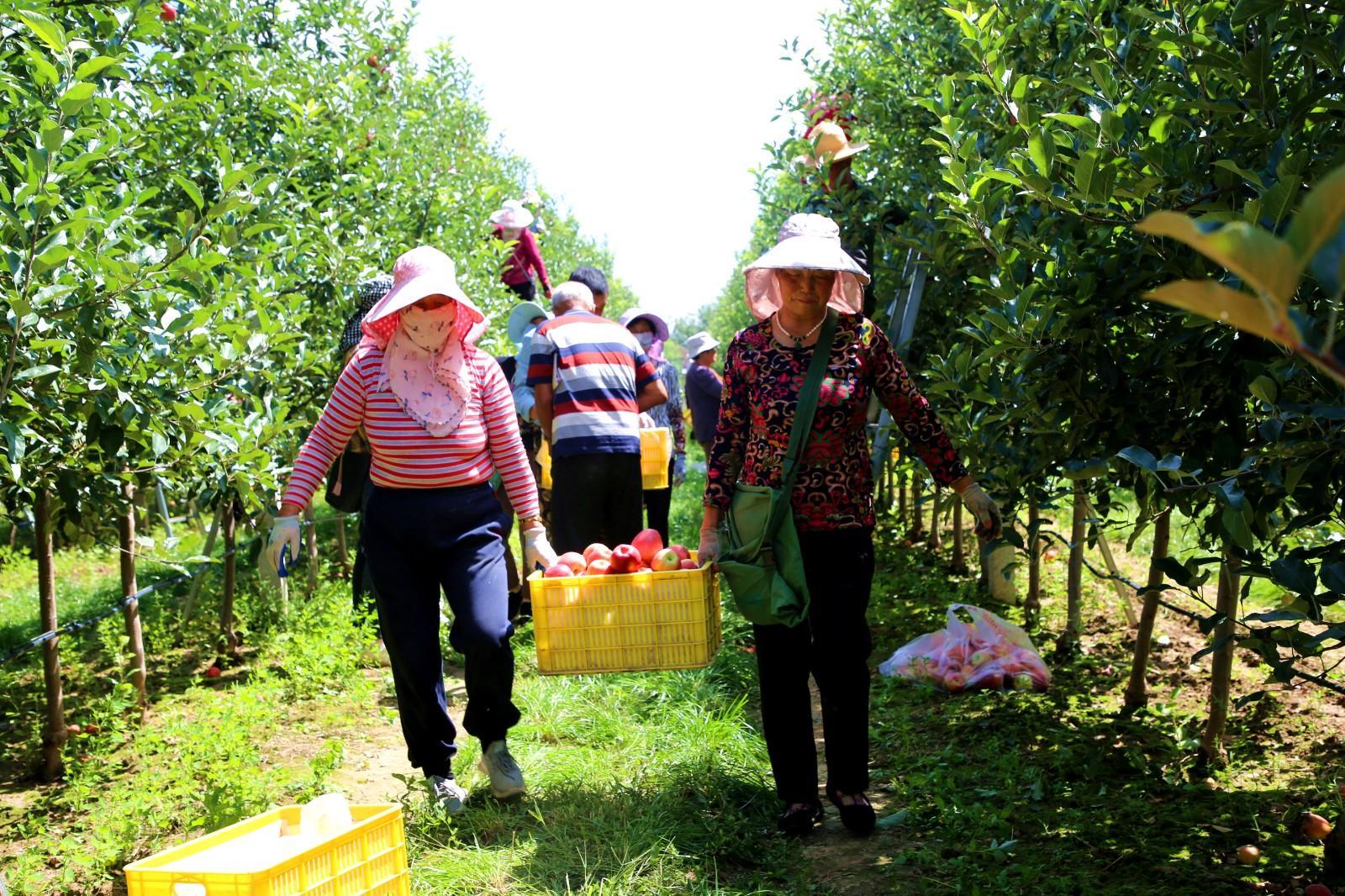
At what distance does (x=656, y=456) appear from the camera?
7363 mm

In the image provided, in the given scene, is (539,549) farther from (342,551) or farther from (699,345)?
(699,345)

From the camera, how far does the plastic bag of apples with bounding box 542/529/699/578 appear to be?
13.3 feet

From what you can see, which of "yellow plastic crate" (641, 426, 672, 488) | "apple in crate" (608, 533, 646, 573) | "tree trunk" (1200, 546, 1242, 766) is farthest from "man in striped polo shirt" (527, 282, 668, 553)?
"tree trunk" (1200, 546, 1242, 766)

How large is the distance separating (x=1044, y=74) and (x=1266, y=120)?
2161mm

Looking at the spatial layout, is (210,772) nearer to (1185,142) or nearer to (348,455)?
(348,455)

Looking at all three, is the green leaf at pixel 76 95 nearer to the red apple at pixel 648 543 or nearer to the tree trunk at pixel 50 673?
the red apple at pixel 648 543

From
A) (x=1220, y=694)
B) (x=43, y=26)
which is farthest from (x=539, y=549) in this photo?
(x=1220, y=694)

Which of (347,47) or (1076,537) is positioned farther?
(347,47)

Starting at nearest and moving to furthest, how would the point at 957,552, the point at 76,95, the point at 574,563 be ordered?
1. the point at 76,95
2. the point at 574,563
3. the point at 957,552

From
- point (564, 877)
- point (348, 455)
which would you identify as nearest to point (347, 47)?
point (348, 455)

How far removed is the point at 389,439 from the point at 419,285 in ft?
1.72

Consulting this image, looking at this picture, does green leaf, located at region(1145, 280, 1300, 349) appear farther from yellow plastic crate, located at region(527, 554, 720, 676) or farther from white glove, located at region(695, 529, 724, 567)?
white glove, located at region(695, 529, 724, 567)

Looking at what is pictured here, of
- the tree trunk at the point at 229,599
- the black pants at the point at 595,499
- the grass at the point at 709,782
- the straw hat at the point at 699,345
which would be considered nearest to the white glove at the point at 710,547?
the grass at the point at 709,782

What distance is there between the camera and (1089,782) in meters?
4.42
